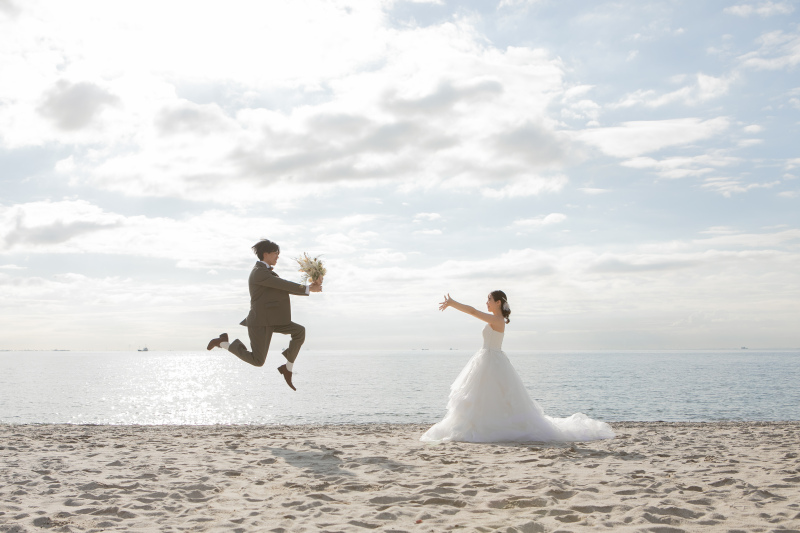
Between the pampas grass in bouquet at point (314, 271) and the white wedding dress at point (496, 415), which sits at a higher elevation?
the pampas grass in bouquet at point (314, 271)

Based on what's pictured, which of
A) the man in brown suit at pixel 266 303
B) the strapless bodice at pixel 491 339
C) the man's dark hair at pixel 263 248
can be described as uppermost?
the man's dark hair at pixel 263 248

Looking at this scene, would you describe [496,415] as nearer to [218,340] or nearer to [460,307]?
[460,307]

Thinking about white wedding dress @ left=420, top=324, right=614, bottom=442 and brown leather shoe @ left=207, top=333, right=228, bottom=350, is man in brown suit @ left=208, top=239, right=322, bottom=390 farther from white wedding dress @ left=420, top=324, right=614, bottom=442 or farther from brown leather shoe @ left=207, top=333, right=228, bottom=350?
white wedding dress @ left=420, top=324, right=614, bottom=442

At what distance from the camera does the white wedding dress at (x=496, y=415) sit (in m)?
9.62

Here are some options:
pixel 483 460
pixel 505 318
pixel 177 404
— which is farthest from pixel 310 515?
pixel 177 404

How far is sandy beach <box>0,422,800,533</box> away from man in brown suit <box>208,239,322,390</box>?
154cm

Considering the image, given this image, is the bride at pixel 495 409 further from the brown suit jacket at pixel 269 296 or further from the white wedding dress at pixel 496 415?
the brown suit jacket at pixel 269 296

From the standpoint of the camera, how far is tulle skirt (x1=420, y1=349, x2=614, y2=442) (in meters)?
9.62

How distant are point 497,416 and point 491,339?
1395 mm

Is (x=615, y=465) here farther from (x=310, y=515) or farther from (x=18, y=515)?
(x=18, y=515)

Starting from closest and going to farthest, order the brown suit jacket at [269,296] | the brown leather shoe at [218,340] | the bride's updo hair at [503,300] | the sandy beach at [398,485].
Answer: the sandy beach at [398,485]
the brown suit jacket at [269,296]
the brown leather shoe at [218,340]
the bride's updo hair at [503,300]

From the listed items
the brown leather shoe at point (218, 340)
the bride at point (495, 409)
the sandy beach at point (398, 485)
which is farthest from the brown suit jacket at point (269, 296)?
the bride at point (495, 409)

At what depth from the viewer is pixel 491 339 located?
34.3 feet

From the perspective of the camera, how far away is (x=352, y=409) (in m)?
31.9
